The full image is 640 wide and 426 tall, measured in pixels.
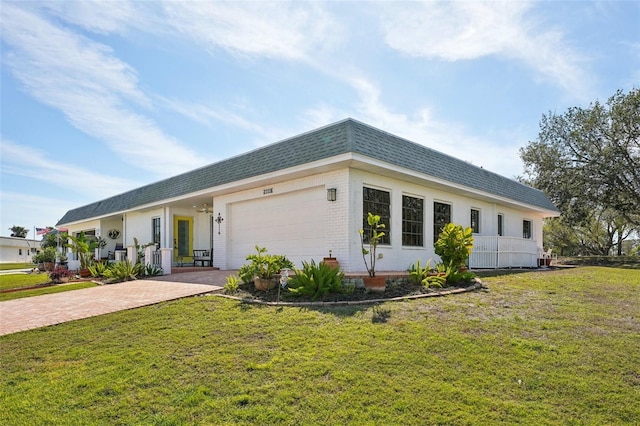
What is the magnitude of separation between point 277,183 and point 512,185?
10836mm

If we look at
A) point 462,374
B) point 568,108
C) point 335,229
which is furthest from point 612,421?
point 568,108

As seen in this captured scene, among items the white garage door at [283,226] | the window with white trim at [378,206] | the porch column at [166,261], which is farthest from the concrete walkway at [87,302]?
the window with white trim at [378,206]

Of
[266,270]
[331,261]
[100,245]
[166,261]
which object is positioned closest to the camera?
[266,270]

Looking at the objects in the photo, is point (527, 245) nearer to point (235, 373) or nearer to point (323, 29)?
point (323, 29)

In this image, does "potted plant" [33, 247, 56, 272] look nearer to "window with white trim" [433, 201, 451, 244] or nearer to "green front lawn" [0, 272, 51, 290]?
"green front lawn" [0, 272, 51, 290]

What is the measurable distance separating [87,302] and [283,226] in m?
5.50

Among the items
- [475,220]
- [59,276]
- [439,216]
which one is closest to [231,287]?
[439,216]

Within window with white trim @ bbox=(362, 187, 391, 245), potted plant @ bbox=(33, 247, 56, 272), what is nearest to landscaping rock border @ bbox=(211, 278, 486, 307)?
window with white trim @ bbox=(362, 187, 391, 245)

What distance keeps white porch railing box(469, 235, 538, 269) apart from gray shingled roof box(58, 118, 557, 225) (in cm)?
185

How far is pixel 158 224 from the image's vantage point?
60.5 ft

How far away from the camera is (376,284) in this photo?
8.23m

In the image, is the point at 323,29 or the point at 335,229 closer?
the point at 323,29

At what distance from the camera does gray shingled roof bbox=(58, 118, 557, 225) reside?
9984 millimetres

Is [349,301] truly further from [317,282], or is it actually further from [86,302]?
[86,302]
